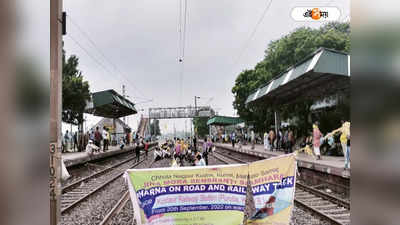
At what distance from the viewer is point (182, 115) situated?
6000 centimetres

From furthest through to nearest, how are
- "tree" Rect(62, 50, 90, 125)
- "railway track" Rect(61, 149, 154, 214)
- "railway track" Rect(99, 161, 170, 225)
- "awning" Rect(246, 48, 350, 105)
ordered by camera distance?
"tree" Rect(62, 50, 90, 125) < "awning" Rect(246, 48, 350, 105) < "railway track" Rect(61, 149, 154, 214) < "railway track" Rect(99, 161, 170, 225)

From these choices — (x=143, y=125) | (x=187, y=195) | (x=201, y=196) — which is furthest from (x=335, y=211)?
(x=143, y=125)

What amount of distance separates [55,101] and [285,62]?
29163 millimetres

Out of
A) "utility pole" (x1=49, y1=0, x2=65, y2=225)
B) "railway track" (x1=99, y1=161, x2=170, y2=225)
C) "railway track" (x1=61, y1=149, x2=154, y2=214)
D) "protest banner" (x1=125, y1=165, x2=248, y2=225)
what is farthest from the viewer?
"railway track" (x1=61, y1=149, x2=154, y2=214)

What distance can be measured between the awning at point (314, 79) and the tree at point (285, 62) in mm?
3805

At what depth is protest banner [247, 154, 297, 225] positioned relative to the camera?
15.0ft

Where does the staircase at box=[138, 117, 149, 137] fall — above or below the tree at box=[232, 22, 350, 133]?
below

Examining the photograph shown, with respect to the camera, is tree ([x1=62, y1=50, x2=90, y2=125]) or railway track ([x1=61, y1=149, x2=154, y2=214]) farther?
tree ([x1=62, y1=50, x2=90, y2=125])

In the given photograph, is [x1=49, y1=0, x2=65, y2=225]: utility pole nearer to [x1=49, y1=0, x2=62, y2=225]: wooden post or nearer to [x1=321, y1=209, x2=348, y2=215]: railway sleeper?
[x1=49, y1=0, x2=62, y2=225]: wooden post

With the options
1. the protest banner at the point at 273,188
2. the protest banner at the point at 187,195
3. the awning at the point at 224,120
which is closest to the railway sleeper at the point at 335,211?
the protest banner at the point at 273,188

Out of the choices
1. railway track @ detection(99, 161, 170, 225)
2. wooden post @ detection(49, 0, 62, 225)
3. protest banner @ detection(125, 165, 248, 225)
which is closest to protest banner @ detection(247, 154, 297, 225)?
protest banner @ detection(125, 165, 248, 225)

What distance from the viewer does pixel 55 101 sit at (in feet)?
10.0

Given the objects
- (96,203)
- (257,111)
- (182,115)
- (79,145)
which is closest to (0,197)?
(96,203)

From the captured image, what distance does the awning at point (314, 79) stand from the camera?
446 inches
